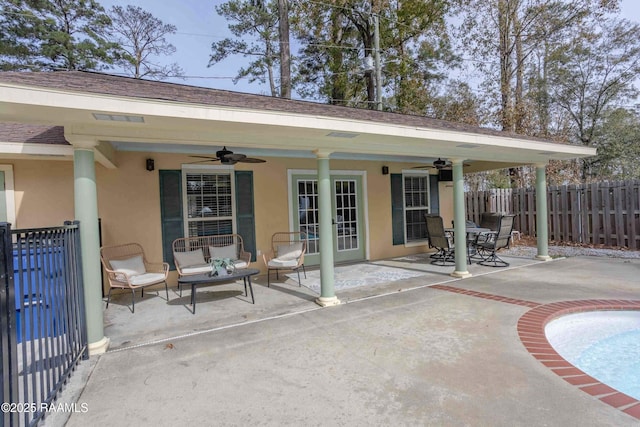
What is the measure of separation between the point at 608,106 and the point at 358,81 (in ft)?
42.3

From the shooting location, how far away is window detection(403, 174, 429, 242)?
322 inches

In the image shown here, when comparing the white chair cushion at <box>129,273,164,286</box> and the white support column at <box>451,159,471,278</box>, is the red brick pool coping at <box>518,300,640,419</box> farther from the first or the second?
the white chair cushion at <box>129,273,164,286</box>

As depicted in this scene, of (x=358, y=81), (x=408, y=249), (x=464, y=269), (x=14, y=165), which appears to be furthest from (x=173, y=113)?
(x=358, y=81)

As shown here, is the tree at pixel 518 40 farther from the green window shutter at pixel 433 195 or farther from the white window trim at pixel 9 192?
the white window trim at pixel 9 192

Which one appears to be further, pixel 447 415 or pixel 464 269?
pixel 464 269

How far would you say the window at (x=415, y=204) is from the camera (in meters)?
8.18

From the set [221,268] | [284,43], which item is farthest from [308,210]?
[284,43]

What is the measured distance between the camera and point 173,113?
3023 millimetres

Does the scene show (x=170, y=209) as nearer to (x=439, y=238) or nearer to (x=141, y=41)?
(x=439, y=238)

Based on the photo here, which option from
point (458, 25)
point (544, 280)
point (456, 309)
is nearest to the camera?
point (456, 309)

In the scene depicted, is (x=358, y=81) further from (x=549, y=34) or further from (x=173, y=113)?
(x=173, y=113)

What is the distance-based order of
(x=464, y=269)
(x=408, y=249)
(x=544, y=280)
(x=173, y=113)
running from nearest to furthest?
(x=173, y=113), (x=544, y=280), (x=464, y=269), (x=408, y=249)

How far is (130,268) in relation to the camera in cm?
A: 478

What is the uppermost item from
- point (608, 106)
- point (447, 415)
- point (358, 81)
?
point (358, 81)
